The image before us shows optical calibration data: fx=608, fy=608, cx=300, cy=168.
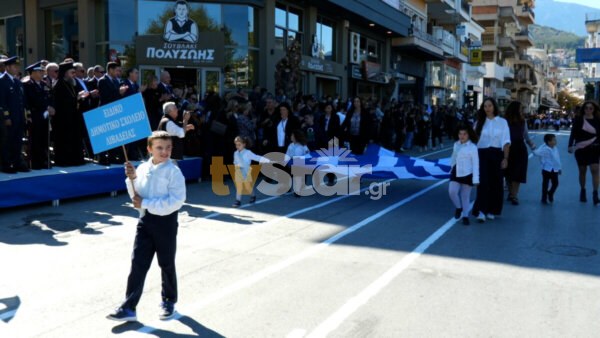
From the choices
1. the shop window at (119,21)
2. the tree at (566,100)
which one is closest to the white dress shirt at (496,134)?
the shop window at (119,21)

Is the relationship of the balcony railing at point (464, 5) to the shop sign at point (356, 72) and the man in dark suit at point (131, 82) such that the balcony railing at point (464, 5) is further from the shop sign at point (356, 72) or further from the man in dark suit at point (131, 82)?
the man in dark suit at point (131, 82)

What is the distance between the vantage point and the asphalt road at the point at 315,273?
205 inches

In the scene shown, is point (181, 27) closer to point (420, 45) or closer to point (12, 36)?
point (12, 36)

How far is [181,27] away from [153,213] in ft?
56.4

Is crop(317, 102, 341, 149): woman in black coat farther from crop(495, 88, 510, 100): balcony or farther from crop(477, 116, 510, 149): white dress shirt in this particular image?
crop(495, 88, 510, 100): balcony

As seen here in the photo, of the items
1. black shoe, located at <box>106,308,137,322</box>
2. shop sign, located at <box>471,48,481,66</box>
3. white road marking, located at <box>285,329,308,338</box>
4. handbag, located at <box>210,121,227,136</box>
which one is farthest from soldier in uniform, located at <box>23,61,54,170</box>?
shop sign, located at <box>471,48,481,66</box>

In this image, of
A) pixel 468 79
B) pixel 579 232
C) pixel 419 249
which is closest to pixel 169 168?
pixel 419 249

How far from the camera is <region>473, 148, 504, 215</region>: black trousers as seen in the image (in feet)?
32.7

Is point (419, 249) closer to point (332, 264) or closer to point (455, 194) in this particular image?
point (332, 264)

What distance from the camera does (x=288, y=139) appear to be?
42.9 ft

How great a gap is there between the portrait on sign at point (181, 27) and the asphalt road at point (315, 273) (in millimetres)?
11237

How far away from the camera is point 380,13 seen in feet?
104

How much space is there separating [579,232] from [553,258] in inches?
75.9

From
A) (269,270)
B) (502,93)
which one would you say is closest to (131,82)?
(269,270)
